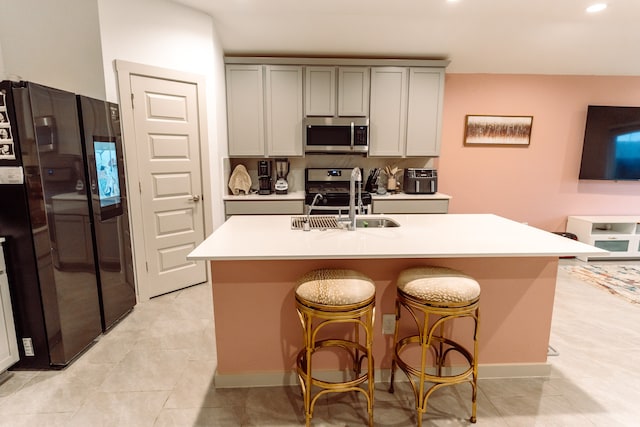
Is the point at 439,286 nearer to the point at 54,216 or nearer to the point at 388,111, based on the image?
the point at 54,216

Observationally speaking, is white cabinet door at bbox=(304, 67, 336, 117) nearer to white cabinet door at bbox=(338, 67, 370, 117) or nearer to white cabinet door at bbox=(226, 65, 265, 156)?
white cabinet door at bbox=(338, 67, 370, 117)

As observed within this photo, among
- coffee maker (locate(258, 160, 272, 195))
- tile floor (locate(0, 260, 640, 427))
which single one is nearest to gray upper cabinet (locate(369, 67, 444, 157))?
coffee maker (locate(258, 160, 272, 195))

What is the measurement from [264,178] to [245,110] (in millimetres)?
789

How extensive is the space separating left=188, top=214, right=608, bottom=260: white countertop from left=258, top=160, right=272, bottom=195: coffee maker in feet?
5.52

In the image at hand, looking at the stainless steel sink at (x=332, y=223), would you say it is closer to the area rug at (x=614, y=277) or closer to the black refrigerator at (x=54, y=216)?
the black refrigerator at (x=54, y=216)

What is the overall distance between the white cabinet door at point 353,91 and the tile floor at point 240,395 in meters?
2.77

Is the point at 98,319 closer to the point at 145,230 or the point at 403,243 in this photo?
the point at 145,230

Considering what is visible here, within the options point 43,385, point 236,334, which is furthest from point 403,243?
point 43,385

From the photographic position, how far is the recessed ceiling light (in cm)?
285

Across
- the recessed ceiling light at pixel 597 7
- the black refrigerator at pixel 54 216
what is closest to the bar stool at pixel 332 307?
the black refrigerator at pixel 54 216

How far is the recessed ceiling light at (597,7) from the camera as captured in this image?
2.85m

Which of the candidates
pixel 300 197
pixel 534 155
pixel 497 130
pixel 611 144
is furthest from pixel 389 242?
pixel 611 144

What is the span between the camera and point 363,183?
4.23m

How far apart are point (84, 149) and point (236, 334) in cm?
160
